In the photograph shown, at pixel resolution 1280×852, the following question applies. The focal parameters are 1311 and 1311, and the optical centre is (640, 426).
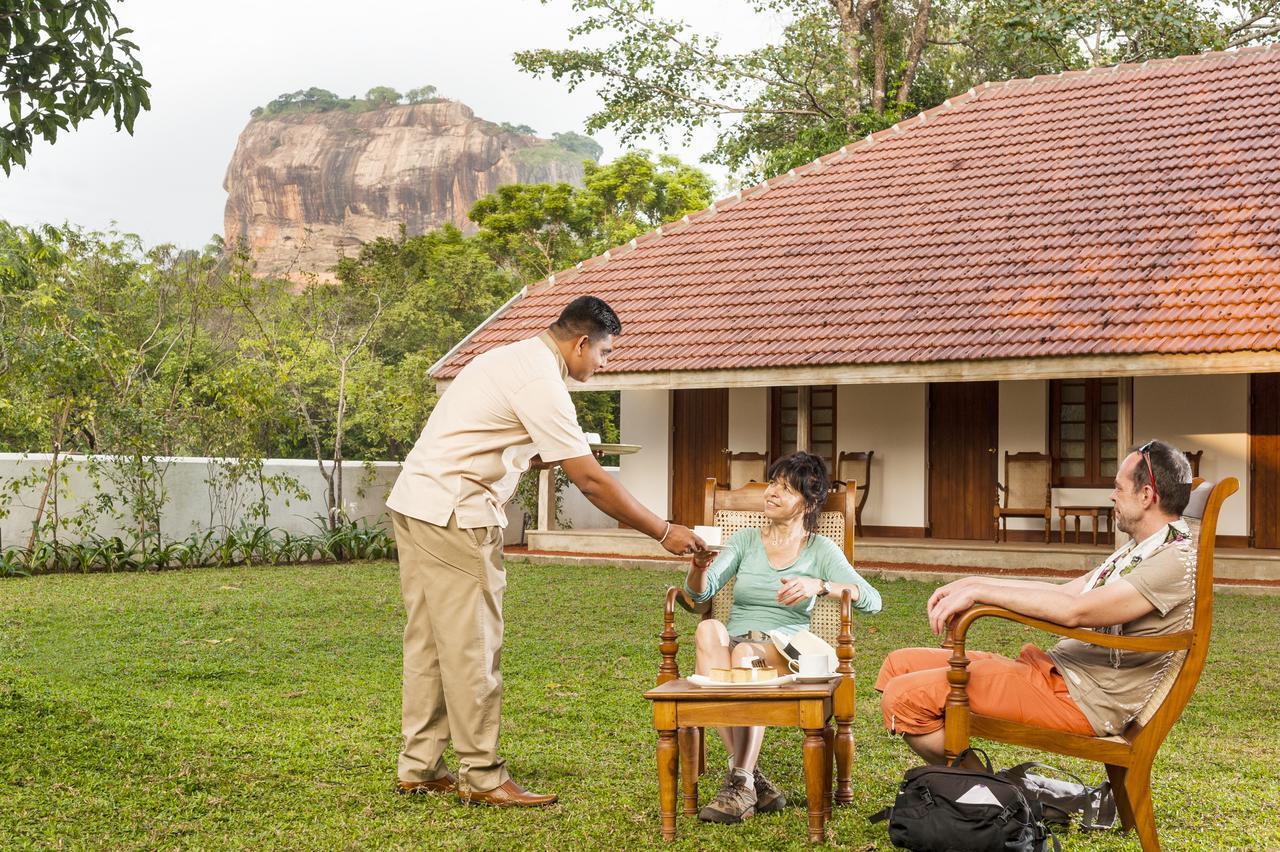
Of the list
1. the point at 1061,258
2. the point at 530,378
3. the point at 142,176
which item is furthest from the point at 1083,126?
the point at 142,176

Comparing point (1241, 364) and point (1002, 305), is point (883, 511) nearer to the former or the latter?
point (1002, 305)

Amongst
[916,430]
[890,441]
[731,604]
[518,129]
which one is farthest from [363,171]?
[731,604]

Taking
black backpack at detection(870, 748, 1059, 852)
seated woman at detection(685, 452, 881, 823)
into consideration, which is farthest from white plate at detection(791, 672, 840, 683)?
black backpack at detection(870, 748, 1059, 852)

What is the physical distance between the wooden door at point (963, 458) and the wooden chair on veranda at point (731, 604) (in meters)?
9.96

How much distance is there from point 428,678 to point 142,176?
11013 cm

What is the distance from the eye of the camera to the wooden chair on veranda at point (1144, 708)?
12.7 feet

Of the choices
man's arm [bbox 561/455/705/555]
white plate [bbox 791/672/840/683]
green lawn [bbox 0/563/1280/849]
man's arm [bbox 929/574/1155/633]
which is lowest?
green lawn [bbox 0/563/1280/849]

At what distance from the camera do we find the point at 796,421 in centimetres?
1562

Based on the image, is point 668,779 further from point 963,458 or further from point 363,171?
point 363,171

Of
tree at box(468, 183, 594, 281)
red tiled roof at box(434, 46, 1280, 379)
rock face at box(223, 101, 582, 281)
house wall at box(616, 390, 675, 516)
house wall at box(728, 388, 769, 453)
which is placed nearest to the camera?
red tiled roof at box(434, 46, 1280, 379)

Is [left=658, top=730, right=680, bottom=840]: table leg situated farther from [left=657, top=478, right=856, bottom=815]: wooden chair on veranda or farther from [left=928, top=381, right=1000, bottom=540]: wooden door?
[left=928, top=381, right=1000, bottom=540]: wooden door

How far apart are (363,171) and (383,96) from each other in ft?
30.7

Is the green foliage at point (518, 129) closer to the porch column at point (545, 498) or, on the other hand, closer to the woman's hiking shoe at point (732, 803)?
the porch column at point (545, 498)

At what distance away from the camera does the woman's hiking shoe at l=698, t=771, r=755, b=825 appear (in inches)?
179
